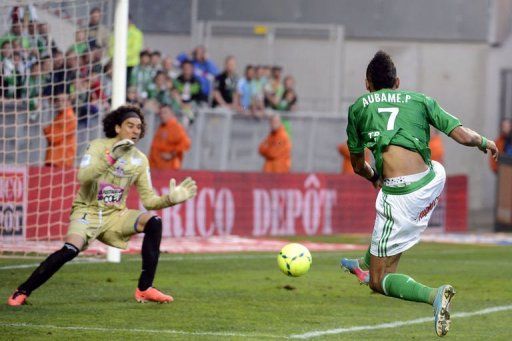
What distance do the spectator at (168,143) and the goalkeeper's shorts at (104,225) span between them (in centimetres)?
993

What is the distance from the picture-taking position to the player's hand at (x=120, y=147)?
38.2 ft

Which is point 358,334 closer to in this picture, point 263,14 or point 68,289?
point 68,289

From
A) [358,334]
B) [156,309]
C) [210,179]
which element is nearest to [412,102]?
[358,334]

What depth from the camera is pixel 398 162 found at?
953 centimetres

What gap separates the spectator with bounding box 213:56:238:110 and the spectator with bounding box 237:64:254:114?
270mm

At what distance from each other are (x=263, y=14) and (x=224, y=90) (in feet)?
25.5

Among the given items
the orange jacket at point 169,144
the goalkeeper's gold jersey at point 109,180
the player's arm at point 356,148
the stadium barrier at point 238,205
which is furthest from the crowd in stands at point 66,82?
the player's arm at point 356,148

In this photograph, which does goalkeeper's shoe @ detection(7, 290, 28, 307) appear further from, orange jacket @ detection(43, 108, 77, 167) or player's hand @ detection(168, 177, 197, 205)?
orange jacket @ detection(43, 108, 77, 167)

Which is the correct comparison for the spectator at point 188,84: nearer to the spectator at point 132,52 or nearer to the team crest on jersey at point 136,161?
the spectator at point 132,52

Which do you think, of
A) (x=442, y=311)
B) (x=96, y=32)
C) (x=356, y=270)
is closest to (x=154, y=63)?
(x=96, y=32)

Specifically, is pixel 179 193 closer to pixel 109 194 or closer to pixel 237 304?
pixel 109 194

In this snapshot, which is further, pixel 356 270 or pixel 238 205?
pixel 238 205

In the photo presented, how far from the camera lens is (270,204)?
22.4 m

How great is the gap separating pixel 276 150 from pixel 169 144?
2.74 metres
